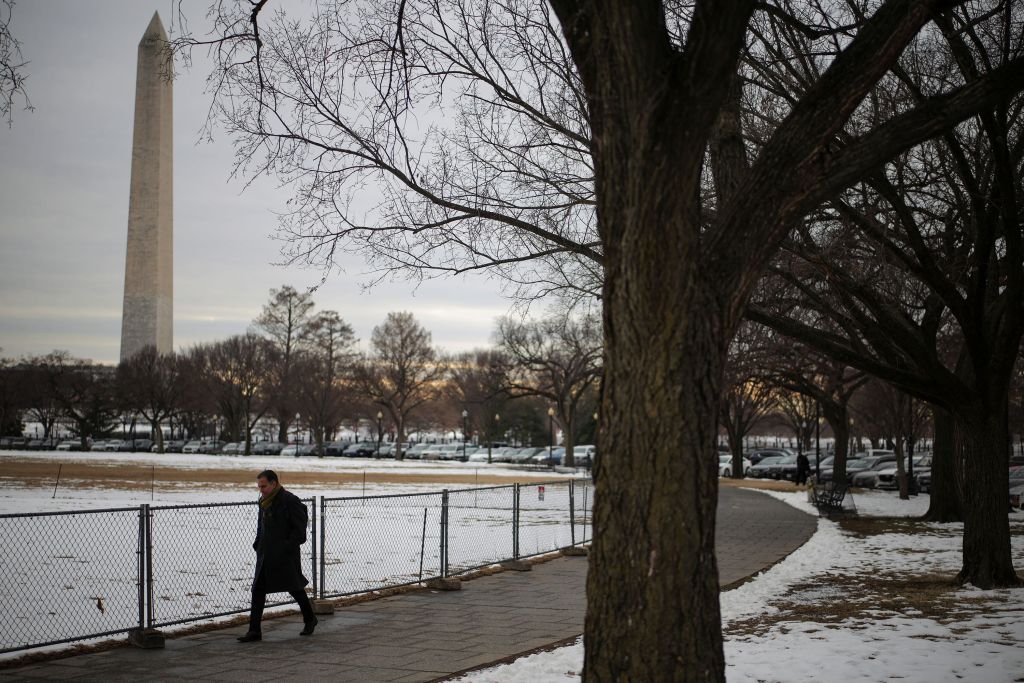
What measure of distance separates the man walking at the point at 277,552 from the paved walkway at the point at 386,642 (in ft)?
0.98

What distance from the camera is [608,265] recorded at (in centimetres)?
502

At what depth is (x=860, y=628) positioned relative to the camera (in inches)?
372

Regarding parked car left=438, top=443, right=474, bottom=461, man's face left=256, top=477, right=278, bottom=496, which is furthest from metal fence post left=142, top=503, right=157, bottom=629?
parked car left=438, top=443, right=474, bottom=461

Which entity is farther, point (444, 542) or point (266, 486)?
point (444, 542)

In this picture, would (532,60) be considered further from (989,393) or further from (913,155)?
(989,393)

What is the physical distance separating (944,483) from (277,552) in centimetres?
1904

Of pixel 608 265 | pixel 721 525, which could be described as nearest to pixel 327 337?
pixel 721 525

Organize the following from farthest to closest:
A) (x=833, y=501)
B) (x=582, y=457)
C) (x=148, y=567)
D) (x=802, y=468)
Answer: (x=582, y=457) < (x=802, y=468) < (x=833, y=501) < (x=148, y=567)

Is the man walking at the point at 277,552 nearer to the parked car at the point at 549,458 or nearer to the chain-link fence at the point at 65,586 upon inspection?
the chain-link fence at the point at 65,586

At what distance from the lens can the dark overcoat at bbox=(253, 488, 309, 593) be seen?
930 cm

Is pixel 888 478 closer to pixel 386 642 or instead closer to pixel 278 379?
pixel 386 642

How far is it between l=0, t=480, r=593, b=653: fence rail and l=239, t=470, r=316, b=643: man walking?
647mm

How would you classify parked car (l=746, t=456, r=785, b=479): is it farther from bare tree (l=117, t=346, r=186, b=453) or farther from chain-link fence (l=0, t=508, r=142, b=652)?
bare tree (l=117, t=346, r=186, b=453)

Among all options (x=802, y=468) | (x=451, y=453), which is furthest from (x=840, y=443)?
(x=451, y=453)
